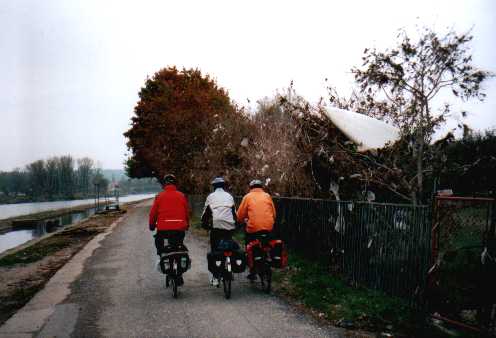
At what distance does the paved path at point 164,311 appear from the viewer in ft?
18.0

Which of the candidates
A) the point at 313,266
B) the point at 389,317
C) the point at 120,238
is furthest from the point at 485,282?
the point at 120,238

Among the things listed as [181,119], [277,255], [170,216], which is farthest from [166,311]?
[181,119]

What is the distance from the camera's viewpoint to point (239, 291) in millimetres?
7801

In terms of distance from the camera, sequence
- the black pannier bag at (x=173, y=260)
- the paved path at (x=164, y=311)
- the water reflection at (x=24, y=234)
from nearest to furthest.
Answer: the paved path at (x=164, y=311)
the black pannier bag at (x=173, y=260)
the water reflection at (x=24, y=234)

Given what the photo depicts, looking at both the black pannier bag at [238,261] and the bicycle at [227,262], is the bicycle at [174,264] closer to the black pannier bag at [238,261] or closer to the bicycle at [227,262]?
the bicycle at [227,262]

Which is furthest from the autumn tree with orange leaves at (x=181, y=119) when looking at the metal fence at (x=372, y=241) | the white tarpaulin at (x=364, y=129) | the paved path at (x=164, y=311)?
the paved path at (x=164, y=311)

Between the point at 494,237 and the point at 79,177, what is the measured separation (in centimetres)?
16546

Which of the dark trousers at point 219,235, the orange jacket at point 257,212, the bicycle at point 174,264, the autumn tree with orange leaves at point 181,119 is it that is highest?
the autumn tree with orange leaves at point 181,119

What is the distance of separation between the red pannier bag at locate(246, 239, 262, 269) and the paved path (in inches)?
21.9

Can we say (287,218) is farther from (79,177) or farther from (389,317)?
(79,177)

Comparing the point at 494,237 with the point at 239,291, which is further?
the point at 239,291

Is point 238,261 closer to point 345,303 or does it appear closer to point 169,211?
point 169,211

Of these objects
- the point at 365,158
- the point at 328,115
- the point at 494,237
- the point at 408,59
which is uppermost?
the point at 408,59

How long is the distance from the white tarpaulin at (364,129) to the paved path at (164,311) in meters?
4.17
